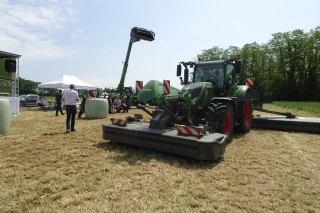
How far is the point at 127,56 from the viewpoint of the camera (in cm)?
1656

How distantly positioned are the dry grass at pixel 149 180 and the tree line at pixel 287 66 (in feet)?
137

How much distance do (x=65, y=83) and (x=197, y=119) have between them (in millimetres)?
14449

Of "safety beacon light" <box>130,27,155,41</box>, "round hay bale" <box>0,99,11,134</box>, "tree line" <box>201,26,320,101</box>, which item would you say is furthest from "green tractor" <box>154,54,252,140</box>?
"tree line" <box>201,26,320,101</box>

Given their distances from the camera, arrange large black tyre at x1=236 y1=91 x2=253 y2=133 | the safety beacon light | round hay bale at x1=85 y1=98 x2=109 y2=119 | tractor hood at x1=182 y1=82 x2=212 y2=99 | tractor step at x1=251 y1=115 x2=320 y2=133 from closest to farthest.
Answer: tractor hood at x1=182 y1=82 x2=212 y2=99 → large black tyre at x1=236 y1=91 x2=253 y2=133 → tractor step at x1=251 y1=115 x2=320 y2=133 → round hay bale at x1=85 y1=98 x2=109 y2=119 → the safety beacon light

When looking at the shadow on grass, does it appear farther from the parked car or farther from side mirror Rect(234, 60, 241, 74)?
the parked car

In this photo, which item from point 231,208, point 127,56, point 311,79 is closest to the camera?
point 231,208

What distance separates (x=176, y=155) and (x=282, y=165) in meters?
1.96

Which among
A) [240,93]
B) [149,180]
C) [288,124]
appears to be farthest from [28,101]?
[149,180]

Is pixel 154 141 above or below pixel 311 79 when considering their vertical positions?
below

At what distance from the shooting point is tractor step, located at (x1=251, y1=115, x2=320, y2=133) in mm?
8047

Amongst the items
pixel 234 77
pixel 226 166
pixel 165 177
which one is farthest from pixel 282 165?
pixel 234 77

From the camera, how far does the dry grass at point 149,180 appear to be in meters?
2.81

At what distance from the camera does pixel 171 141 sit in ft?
15.0

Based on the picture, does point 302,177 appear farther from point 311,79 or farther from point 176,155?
point 311,79
